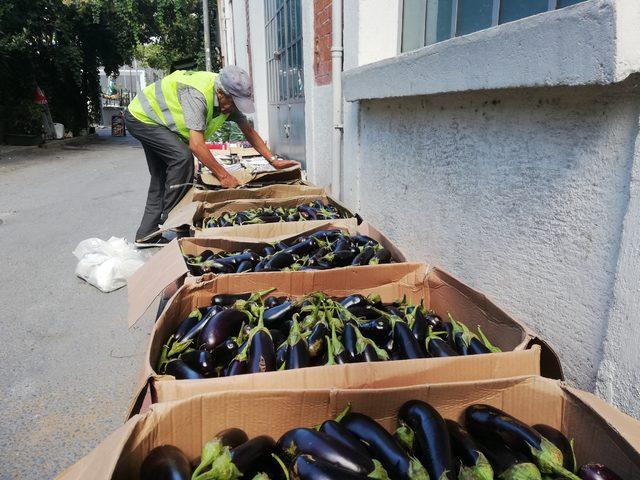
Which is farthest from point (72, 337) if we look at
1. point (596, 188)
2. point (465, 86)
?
point (596, 188)

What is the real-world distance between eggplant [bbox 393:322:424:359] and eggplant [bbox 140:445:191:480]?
2.60 feet

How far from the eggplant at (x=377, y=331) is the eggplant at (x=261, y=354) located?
14.6 inches

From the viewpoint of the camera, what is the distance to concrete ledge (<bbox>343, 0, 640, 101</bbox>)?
4.44 ft

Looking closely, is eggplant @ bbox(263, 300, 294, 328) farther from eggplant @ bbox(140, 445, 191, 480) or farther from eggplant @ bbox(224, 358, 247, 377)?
eggplant @ bbox(140, 445, 191, 480)

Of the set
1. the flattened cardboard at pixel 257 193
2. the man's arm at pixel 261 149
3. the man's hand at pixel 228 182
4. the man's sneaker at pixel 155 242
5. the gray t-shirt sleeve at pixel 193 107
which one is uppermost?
the gray t-shirt sleeve at pixel 193 107

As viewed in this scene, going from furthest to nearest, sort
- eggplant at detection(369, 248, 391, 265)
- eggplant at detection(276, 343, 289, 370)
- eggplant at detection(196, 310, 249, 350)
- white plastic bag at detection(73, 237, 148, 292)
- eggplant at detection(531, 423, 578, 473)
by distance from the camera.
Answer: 1. white plastic bag at detection(73, 237, 148, 292)
2. eggplant at detection(369, 248, 391, 265)
3. eggplant at detection(196, 310, 249, 350)
4. eggplant at detection(276, 343, 289, 370)
5. eggplant at detection(531, 423, 578, 473)

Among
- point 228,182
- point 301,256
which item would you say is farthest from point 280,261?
point 228,182

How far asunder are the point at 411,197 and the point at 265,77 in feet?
26.4

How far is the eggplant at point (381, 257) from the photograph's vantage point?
2.43m

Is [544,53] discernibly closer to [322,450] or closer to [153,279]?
[322,450]

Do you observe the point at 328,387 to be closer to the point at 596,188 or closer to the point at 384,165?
the point at 596,188

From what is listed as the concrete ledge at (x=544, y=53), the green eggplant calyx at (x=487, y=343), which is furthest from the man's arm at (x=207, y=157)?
the green eggplant calyx at (x=487, y=343)

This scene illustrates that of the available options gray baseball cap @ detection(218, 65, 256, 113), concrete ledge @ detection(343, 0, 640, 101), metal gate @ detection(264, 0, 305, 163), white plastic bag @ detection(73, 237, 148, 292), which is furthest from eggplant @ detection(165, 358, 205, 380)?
metal gate @ detection(264, 0, 305, 163)

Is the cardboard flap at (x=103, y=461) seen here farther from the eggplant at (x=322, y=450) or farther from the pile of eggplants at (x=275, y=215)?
the pile of eggplants at (x=275, y=215)
